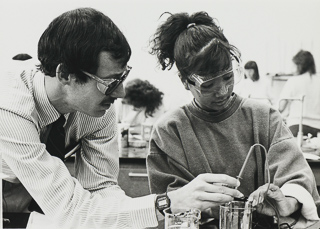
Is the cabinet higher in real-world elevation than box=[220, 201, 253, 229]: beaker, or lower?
lower

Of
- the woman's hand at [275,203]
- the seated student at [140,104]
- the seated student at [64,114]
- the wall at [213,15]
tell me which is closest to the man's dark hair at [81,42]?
the seated student at [64,114]

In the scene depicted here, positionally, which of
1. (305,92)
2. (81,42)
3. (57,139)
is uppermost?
(81,42)

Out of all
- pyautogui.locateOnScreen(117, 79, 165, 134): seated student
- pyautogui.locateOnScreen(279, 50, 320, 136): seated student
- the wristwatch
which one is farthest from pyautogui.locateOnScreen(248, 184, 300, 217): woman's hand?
pyautogui.locateOnScreen(279, 50, 320, 136): seated student

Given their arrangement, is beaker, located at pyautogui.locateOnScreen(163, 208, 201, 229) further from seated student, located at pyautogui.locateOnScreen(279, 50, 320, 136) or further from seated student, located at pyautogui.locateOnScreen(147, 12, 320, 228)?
seated student, located at pyautogui.locateOnScreen(279, 50, 320, 136)

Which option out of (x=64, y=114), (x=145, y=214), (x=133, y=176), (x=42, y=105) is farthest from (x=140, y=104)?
(x=145, y=214)

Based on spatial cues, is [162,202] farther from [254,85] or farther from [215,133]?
[254,85]

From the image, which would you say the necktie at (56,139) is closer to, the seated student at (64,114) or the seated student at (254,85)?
the seated student at (64,114)

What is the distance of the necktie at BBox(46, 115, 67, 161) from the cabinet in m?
1.87

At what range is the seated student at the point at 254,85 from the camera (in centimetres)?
551

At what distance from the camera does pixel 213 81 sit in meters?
1.70

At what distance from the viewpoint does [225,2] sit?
5695 mm

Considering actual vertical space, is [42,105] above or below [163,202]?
above

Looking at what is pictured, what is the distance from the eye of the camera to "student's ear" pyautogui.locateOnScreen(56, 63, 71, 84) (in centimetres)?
153

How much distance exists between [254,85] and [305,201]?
4.05 meters
